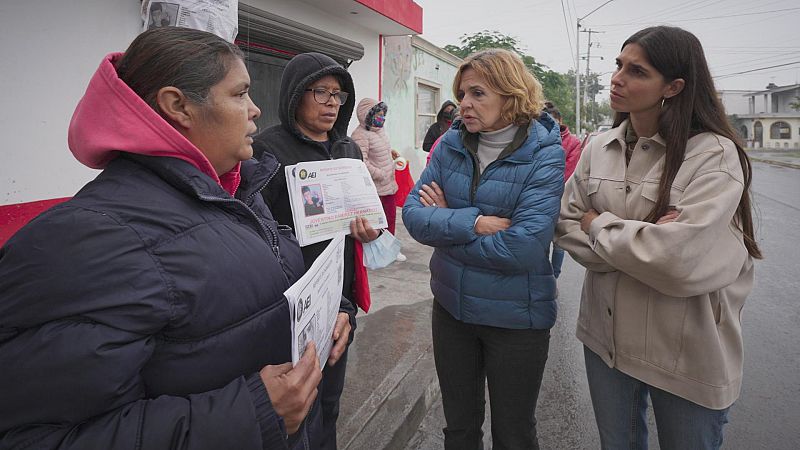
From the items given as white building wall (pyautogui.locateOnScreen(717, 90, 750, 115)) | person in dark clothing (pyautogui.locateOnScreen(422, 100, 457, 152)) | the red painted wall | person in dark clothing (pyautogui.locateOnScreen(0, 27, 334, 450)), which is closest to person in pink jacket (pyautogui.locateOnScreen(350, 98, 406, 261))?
person in dark clothing (pyautogui.locateOnScreen(422, 100, 457, 152))

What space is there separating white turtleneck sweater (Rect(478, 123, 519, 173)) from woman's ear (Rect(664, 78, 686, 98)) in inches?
23.9

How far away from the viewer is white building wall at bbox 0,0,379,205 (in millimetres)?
2486

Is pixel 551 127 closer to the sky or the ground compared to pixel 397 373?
closer to the sky

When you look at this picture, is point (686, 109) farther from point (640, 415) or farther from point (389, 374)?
point (389, 374)

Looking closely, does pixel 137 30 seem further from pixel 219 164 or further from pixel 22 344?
pixel 22 344

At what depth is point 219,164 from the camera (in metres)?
1.20

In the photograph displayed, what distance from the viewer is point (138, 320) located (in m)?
0.84

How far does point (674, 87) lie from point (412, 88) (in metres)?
8.61

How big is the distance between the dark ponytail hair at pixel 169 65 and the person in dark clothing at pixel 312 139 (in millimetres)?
1005

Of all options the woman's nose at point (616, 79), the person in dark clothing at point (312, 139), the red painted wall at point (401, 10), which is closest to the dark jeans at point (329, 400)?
the person in dark clothing at point (312, 139)

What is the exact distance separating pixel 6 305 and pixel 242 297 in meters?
0.41

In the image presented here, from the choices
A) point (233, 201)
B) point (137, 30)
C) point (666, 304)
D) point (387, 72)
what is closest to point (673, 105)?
point (666, 304)

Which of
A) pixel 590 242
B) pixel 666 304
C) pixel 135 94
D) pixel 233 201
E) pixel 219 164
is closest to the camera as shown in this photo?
pixel 135 94

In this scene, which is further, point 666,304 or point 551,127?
point 551,127
